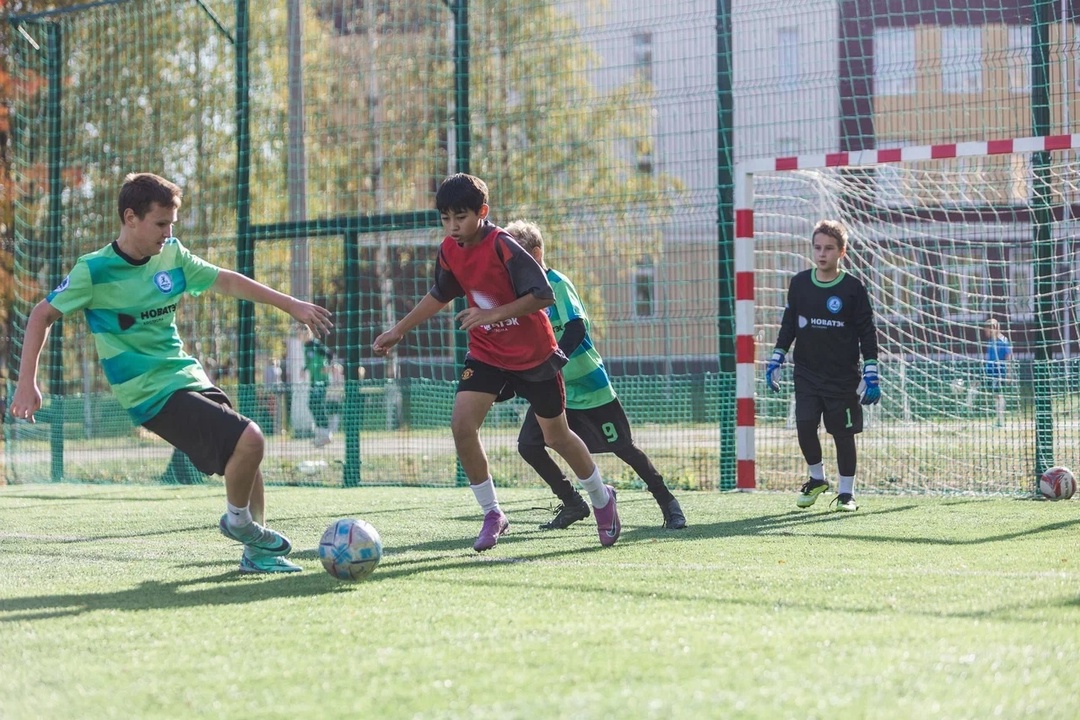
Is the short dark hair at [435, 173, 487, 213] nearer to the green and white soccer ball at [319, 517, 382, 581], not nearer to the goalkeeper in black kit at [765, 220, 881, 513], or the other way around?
the green and white soccer ball at [319, 517, 382, 581]

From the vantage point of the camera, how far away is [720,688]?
288 centimetres

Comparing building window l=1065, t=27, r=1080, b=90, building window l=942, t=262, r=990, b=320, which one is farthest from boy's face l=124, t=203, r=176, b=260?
building window l=942, t=262, r=990, b=320

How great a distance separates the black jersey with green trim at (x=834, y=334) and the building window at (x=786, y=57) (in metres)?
2.78

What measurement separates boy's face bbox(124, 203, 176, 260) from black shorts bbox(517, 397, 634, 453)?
8.13 ft

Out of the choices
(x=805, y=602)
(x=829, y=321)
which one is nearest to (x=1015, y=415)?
(x=829, y=321)

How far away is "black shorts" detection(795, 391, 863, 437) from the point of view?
25.0 ft

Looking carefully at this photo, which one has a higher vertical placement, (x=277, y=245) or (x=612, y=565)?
(x=277, y=245)

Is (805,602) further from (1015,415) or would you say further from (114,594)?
(1015,415)

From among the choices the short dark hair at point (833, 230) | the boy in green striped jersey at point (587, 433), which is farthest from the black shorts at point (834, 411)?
the boy in green striped jersey at point (587, 433)

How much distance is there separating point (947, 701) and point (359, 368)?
920 centimetres

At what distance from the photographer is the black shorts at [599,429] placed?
6.97 metres

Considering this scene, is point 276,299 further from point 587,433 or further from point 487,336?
point 587,433

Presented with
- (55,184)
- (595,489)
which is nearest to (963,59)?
(595,489)

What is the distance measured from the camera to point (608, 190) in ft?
36.2
